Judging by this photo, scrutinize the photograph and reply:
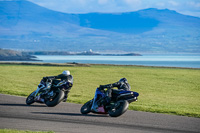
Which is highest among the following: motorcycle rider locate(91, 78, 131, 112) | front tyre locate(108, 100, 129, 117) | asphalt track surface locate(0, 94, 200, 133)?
motorcycle rider locate(91, 78, 131, 112)

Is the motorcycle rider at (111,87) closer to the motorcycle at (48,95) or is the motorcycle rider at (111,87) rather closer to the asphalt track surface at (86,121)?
the asphalt track surface at (86,121)

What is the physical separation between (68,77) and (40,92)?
1.52 m

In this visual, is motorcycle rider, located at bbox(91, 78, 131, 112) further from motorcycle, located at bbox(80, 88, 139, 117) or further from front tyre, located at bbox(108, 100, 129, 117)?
front tyre, located at bbox(108, 100, 129, 117)

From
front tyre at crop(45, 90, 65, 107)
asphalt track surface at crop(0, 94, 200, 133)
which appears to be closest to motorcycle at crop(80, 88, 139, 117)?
asphalt track surface at crop(0, 94, 200, 133)

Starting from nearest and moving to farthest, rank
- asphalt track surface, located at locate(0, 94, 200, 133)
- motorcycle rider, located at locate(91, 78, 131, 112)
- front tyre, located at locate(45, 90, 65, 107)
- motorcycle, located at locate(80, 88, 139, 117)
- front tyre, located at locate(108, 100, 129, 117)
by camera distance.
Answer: asphalt track surface, located at locate(0, 94, 200, 133), front tyre, located at locate(108, 100, 129, 117), motorcycle, located at locate(80, 88, 139, 117), motorcycle rider, located at locate(91, 78, 131, 112), front tyre, located at locate(45, 90, 65, 107)

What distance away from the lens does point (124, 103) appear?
14.1 m

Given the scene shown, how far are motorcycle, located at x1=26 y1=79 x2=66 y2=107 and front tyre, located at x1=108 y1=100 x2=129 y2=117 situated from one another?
3.08 m

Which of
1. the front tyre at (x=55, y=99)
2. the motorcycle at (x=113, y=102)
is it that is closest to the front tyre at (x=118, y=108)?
the motorcycle at (x=113, y=102)

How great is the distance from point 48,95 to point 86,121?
4060 mm

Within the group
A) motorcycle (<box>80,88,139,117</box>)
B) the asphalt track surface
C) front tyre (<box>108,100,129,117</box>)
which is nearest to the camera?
the asphalt track surface

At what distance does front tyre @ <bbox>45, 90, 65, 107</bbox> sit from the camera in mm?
16984

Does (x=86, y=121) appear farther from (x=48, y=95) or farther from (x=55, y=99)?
(x=48, y=95)

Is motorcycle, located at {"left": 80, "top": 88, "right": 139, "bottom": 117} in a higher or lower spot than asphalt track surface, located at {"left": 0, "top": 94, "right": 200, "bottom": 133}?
higher

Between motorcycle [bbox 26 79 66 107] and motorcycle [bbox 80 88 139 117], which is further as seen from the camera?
motorcycle [bbox 26 79 66 107]
